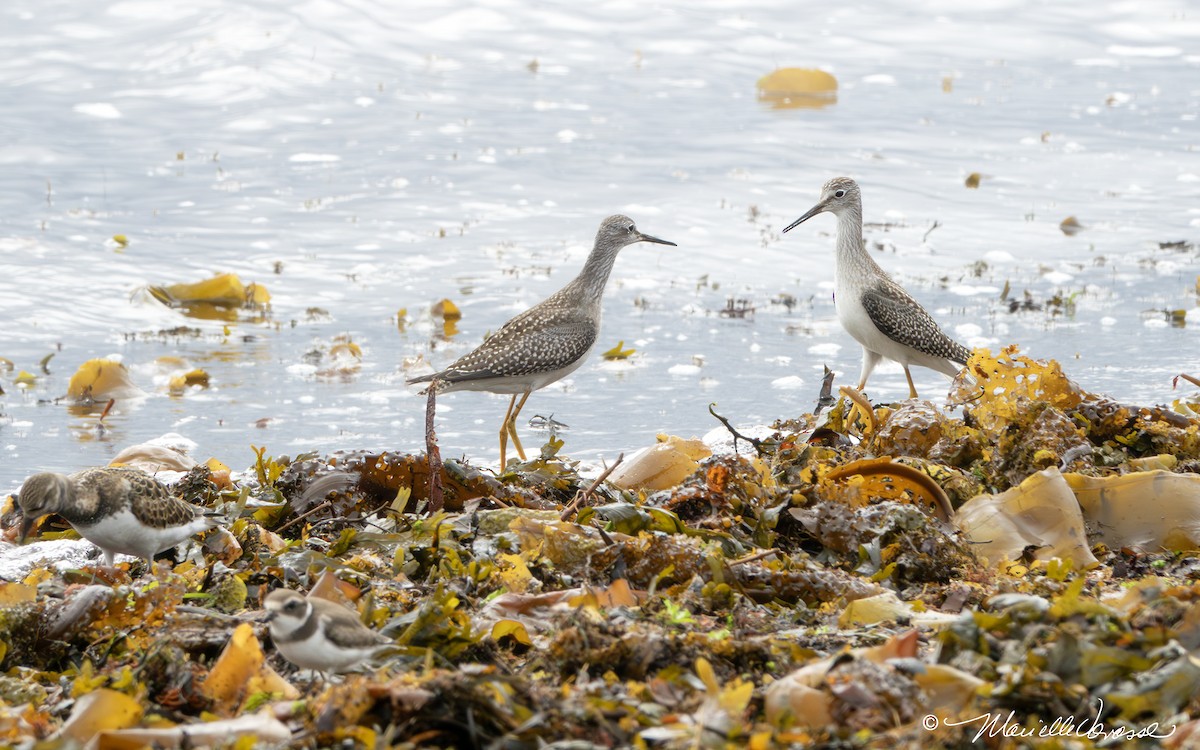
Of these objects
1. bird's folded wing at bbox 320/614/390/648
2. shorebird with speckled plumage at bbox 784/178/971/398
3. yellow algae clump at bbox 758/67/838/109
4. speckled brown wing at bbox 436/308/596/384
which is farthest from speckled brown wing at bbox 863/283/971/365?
yellow algae clump at bbox 758/67/838/109

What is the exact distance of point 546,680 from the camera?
3189mm

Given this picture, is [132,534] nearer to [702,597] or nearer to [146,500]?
[146,500]

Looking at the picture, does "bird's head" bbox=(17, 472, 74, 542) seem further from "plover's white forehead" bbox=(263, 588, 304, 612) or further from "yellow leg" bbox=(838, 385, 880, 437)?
"yellow leg" bbox=(838, 385, 880, 437)

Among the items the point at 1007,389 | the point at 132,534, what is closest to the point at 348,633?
the point at 132,534

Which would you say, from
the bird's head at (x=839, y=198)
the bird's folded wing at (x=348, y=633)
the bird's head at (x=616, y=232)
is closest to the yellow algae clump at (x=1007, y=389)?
the bird's folded wing at (x=348, y=633)

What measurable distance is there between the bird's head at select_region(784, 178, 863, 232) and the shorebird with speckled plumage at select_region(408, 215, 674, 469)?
6.51 feet

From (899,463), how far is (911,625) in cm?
105

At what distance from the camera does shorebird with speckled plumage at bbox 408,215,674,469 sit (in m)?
7.58

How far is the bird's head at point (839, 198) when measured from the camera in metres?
9.45

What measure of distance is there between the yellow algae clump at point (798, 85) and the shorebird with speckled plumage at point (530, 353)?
912 centimetres

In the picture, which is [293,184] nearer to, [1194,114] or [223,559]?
[223,559]

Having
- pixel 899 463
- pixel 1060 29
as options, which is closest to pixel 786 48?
pixel 1060 29

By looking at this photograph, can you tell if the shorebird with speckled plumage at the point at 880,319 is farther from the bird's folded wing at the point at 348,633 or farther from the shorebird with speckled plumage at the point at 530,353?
the bird's folded wing at the point at 348,633

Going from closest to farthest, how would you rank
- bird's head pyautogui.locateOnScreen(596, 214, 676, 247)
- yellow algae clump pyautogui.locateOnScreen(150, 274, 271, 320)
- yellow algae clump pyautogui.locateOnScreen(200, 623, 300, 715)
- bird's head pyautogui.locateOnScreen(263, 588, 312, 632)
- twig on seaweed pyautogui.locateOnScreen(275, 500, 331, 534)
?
1. bird's head pyautogui.locateOnScreen(263, 588, 312, 632)
2. yellow algae clump pyautogui.locateOnScreen(200, 623, 300, 715)
3. twig on seaweed pyautogui.locateOnScreen(275, 500, 331, 534)
4. bird's head pyautogui.locateOnScreen(596, 214, 676, 247)
5. yellow algae clump pyautogui.locateOnScreen(150, 274, 271, 320)
